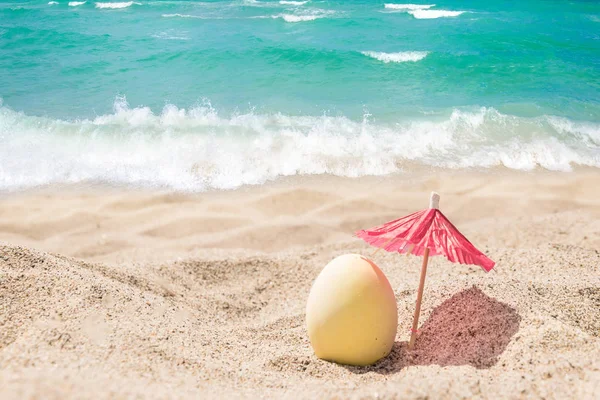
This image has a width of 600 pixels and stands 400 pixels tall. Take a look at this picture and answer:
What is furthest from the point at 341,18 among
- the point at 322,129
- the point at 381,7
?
the point at 322,129

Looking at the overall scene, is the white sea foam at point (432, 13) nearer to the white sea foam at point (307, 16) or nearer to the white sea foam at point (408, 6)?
the white sea foam at point (408, 6)

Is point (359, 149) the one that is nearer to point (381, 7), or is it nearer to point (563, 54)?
point (563, 54)

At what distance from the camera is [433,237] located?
10.9ft

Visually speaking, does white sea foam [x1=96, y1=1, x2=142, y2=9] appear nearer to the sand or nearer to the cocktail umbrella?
the sand

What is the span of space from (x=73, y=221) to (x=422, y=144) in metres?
6.00

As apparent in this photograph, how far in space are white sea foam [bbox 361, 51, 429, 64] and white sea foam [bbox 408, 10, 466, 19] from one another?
7.00 m

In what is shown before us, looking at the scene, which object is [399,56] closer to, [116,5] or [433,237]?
[433,237]

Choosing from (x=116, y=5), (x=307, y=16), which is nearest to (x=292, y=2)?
(x=307, y=16)

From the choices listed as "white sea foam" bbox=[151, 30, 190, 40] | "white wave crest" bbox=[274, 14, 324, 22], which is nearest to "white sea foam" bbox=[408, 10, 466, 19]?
"white wave crest" bbox=[274, 14, 324, 22]

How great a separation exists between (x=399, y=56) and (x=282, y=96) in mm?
4844

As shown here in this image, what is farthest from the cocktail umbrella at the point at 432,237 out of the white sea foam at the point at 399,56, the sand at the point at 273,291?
the white sea foam at the point at 399,56

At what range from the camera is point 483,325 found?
3.70m

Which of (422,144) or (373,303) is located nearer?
(373,303)

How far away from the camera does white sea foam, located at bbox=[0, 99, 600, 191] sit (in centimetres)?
812
